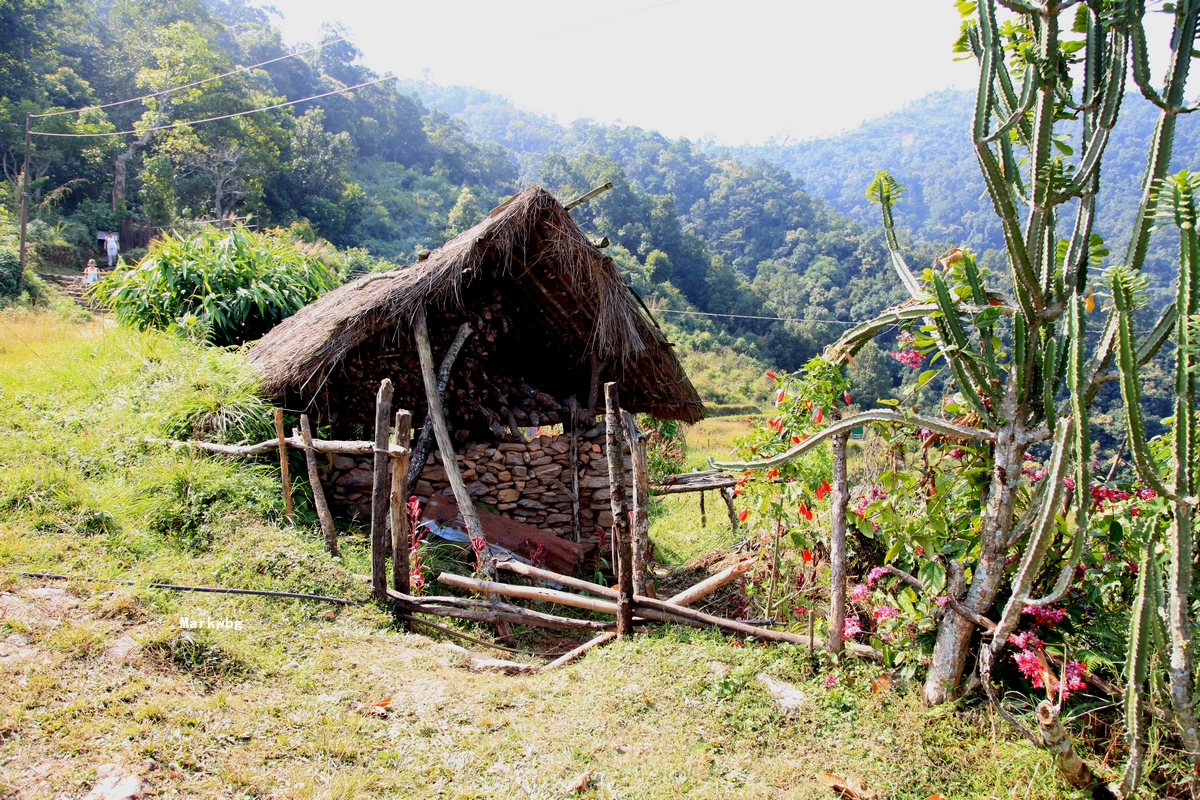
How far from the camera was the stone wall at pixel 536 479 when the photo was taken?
6.25 metres

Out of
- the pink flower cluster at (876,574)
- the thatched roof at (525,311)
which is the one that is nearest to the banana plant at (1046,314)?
the pink flower cluster at (876,574)

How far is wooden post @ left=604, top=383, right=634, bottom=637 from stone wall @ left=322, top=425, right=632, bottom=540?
2285mm

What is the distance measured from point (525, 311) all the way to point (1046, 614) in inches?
206

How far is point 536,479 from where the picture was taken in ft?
21.3

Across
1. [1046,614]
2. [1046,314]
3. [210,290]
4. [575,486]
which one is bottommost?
[575,486]

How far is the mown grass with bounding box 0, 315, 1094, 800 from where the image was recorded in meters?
2.62

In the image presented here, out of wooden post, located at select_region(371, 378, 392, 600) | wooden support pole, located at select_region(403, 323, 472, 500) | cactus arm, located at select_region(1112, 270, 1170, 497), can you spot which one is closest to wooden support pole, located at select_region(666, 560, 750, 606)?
wooden post, located at select_region(371, 378, 392, 600)

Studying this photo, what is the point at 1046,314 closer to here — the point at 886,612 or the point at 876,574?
the point at 876,574

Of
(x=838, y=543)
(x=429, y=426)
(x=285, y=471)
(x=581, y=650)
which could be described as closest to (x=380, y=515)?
(x=285, y=471)

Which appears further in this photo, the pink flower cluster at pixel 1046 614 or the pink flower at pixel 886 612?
the pink flower at pixel 886 612

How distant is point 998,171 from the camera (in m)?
2.50

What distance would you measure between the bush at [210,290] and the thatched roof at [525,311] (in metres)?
1.45

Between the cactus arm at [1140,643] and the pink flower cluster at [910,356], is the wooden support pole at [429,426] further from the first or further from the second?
the cactus arm at [1140,643]

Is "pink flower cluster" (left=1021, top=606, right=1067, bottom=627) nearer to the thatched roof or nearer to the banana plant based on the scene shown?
the banana plant
